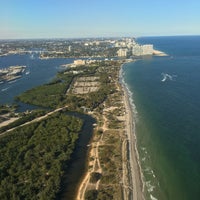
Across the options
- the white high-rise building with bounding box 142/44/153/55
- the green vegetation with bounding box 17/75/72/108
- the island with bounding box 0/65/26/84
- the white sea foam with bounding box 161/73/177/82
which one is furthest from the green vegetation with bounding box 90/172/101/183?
the white high-rise building with bounding box 142/44/153/55

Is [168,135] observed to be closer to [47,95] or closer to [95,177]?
[95,177]

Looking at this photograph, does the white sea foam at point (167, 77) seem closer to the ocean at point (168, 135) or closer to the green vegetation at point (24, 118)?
the ocean at point (168, 135)

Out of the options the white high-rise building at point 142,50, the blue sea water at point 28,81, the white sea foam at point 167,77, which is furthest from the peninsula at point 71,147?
the white high-rise building at point 142,50

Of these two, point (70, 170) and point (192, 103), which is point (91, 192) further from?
point (192, 103)

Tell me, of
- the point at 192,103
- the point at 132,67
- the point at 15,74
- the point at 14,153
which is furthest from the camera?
the point at 132,67

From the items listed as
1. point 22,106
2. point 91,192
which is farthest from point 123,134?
point 22,106

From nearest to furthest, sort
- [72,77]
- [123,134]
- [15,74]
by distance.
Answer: [123,134] < [72,77] < [15,74]

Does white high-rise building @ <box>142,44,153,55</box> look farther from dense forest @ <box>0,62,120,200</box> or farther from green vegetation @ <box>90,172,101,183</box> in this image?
green vegetation @ <box>90,172,101,183</box>

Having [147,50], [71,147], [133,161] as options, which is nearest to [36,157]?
[71,147]
